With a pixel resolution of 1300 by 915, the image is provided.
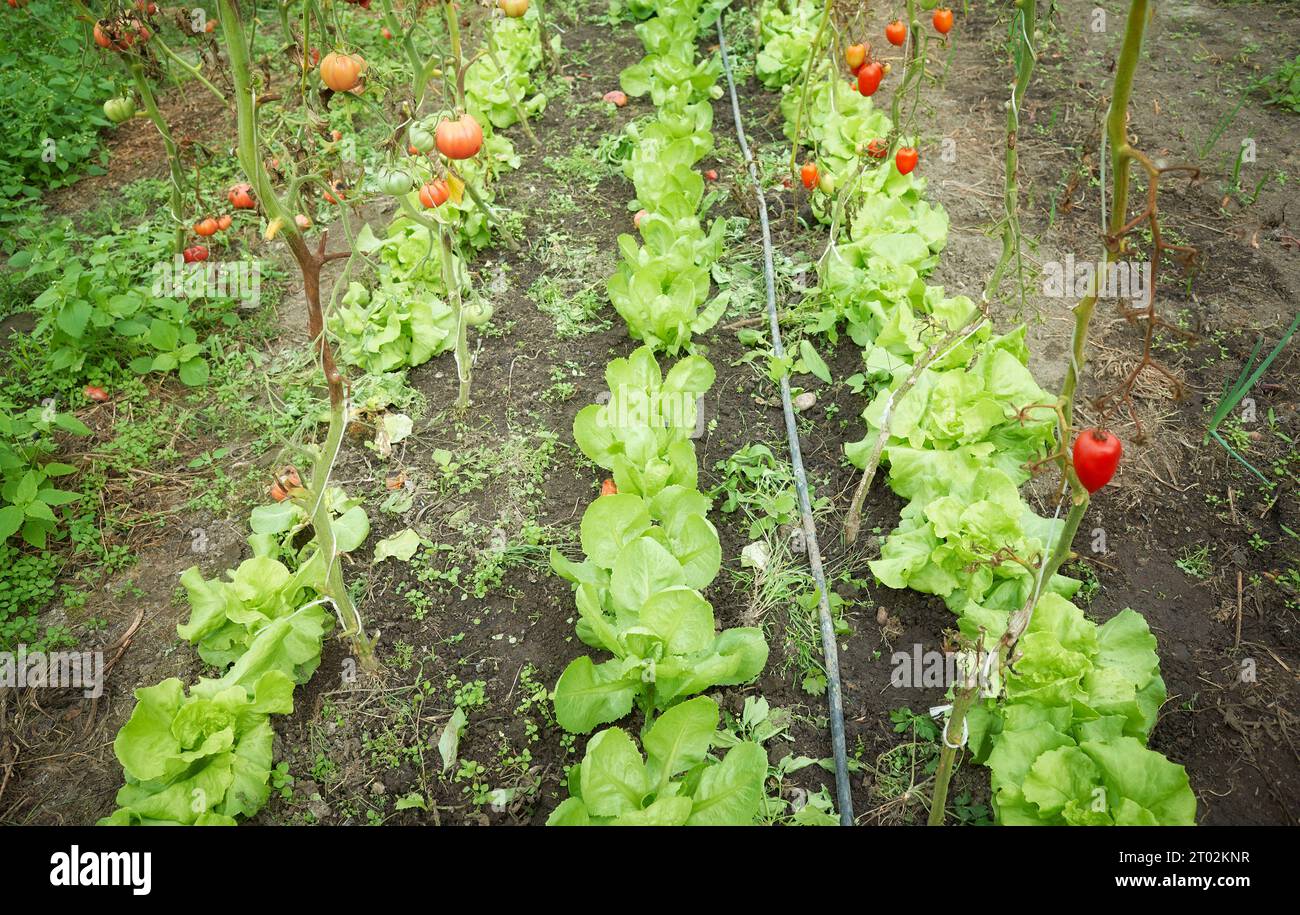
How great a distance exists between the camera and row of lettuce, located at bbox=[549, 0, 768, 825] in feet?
6.85

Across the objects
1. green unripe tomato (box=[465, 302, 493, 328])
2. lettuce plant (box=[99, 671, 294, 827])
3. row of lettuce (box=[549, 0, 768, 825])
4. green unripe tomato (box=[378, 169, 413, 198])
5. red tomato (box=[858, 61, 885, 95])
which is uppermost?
red tomato (box=[858, 61, 885, 95])

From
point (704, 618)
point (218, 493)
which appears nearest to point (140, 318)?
point (218, 493)

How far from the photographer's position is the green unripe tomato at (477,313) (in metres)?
3.60

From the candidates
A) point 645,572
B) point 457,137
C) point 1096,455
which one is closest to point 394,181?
point 457,137

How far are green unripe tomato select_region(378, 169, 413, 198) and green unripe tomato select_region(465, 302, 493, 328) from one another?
Answer: 106 centimetres

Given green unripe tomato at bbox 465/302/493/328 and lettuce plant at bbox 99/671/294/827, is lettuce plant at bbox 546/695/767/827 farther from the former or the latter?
green unripe tomato at bbox 465/302/493/328

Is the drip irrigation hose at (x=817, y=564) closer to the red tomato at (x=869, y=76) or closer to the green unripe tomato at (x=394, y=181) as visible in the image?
the red tomato at (x=869, y=76)

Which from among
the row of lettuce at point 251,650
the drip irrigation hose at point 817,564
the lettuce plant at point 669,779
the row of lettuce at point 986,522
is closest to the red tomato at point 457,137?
the row of lettuce at point 251,650

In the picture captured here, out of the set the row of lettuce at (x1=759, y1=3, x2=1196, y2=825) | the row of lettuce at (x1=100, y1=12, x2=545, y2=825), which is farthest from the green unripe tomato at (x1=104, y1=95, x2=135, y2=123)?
the row of lettuce at (x1=759, y1=3, x2=1196, y2=825)

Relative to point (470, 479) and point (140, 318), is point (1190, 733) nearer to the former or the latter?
point (470, 479)

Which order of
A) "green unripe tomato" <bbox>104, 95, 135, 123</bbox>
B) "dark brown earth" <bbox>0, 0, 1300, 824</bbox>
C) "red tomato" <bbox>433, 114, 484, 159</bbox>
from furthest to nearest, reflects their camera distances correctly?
"green unripe tomato" <bbox>104, 95, 135, 123</bbox>
"red tomato" <bbox>433, 114, 484, 159</bbox>
"dark brown earth" <bbox>0, 0, 1300, 824</bbox>

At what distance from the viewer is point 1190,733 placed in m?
2.39

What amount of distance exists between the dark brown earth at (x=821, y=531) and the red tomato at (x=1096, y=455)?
3.39 ft
